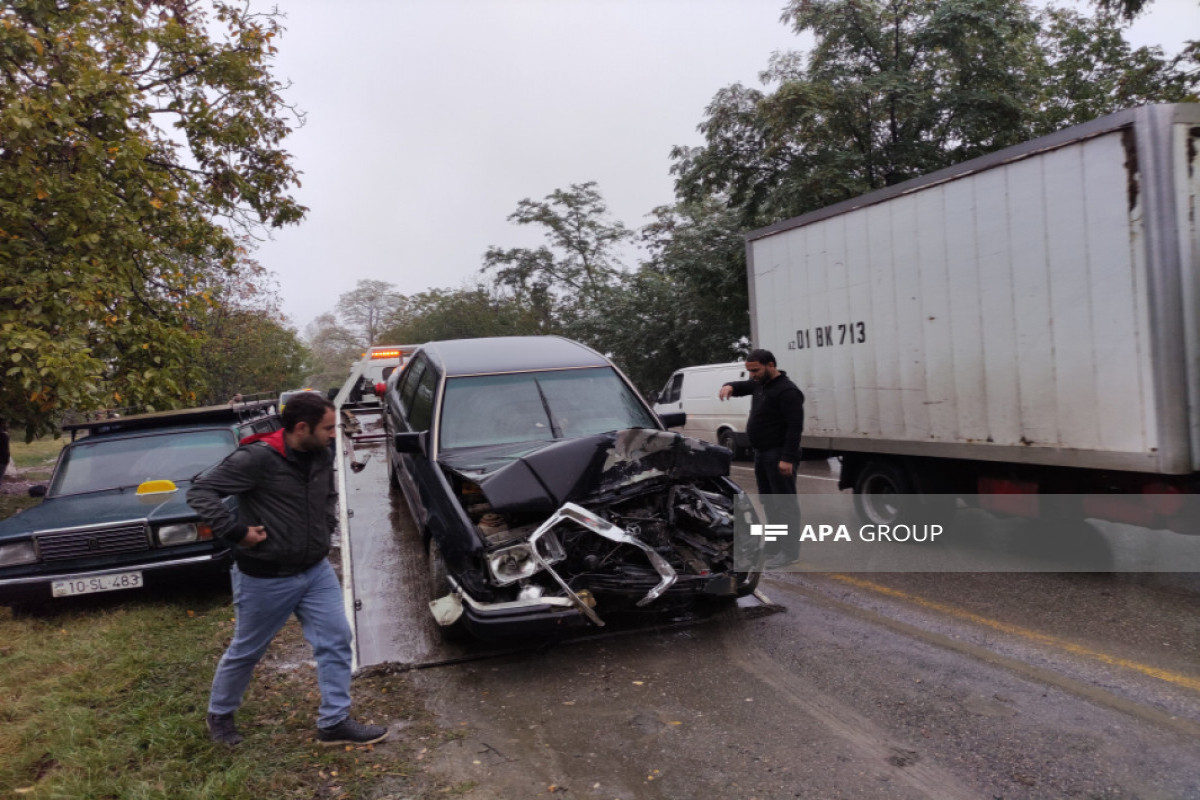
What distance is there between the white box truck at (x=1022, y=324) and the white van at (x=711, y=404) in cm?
638

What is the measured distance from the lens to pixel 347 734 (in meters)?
3.76

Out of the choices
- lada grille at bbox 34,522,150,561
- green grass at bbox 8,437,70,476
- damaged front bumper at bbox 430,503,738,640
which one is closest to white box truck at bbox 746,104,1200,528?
damaged front bumper at bbox 430,503,738,640

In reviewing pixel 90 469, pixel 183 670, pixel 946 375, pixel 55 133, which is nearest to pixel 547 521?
pixel 183 670

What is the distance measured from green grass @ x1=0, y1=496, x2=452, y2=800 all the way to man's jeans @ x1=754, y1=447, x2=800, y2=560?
3.19 meters

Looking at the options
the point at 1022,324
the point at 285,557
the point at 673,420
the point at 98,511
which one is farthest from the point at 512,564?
the point at 1022,324

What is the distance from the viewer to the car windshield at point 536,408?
233 inches

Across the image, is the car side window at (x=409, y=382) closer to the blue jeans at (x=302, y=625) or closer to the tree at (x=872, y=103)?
the blue jeans at (x=302, y=625)

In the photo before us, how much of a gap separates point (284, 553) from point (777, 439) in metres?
4.12

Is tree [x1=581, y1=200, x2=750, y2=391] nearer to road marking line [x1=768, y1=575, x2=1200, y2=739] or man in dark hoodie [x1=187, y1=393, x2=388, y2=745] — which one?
road marking line [x1=768, y1=575, x2=1200, y2=739]

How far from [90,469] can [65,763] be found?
14.5 ft

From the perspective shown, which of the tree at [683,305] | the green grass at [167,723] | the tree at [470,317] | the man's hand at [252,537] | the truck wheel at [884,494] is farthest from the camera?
the tree at [470,317]

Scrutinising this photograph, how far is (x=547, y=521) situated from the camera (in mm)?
4609

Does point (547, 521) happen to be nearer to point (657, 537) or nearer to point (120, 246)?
point (657, 537)

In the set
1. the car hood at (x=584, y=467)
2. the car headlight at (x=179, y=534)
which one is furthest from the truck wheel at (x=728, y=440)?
the car headlight at (x=179, y=534)
